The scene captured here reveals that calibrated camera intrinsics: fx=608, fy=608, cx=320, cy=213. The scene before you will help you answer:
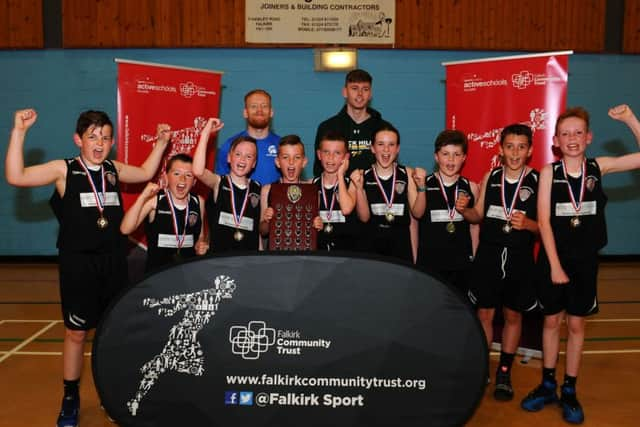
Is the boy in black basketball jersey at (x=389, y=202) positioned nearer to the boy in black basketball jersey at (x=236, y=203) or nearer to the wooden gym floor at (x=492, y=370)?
the boy in black basketball jersey at (x=236, y=203)

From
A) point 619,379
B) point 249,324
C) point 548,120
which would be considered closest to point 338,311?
point 249,324

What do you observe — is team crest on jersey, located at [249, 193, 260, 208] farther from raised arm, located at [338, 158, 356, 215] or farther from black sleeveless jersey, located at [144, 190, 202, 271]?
raised arm, located at [338, 158, 356, 215]

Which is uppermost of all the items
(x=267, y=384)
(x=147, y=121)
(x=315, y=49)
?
(x=315, y=49)

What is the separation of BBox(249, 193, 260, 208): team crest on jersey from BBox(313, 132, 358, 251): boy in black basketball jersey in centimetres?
42

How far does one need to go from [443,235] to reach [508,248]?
17.5 inches

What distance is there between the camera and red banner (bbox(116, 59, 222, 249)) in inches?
206

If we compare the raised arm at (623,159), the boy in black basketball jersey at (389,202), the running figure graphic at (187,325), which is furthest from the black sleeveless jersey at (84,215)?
the raised arm at (623,159)

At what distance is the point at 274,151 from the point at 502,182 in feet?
5.99

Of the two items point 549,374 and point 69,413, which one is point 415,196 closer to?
point 549,374

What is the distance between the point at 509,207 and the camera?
3.88 meters

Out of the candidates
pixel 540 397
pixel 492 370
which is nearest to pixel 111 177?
pixel 540 397

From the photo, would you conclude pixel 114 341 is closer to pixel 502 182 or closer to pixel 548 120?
pixel 502 182

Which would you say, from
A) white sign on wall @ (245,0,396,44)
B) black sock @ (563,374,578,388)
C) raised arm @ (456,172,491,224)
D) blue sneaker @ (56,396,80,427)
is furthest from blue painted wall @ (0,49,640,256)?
blue sneaker @ (56,396,80,427)

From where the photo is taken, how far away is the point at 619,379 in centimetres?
414
